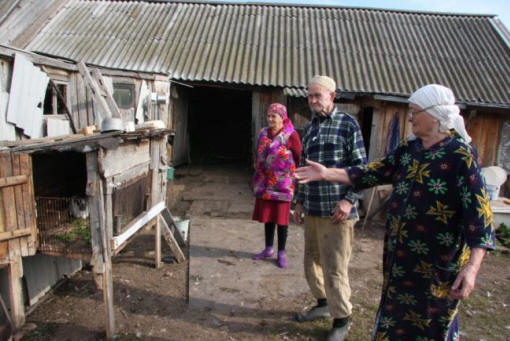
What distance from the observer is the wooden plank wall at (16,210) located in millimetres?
3037

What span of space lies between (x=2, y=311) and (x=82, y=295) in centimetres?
95

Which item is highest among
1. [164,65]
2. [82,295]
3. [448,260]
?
[164,65]

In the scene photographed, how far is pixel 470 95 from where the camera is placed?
1000cm

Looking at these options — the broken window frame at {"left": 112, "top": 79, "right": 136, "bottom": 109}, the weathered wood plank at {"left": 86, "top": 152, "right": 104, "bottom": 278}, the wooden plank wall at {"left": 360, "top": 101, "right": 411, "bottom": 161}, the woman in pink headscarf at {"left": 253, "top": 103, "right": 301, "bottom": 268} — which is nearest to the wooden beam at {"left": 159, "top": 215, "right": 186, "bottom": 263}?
the woman in pink headscarf at {"left": 253, "top": 103, "right": 301, "bottom": 268}

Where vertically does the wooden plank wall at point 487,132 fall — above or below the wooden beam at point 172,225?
above

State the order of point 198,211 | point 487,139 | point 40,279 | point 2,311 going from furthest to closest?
point 487,139
point 198,211
point 40,279
point 2,311

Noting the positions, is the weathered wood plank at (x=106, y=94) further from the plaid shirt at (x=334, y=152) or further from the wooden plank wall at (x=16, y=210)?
the plaid shirt at (x=334, y=152)

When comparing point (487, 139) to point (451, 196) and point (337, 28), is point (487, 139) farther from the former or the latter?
point (451, 196)

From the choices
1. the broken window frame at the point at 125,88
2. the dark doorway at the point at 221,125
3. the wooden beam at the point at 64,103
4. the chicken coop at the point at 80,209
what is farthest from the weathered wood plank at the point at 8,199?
the dark doorway at the point at 221,125

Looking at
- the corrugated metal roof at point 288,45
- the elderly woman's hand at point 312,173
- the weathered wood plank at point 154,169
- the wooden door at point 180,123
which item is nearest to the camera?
the elderly woman's hand at point 312,173

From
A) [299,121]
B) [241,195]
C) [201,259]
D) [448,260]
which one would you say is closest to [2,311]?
[201,259]

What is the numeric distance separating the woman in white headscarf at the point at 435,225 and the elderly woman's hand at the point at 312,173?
0.49m

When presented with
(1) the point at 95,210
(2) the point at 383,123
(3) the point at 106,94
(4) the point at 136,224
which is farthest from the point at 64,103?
(2) the point at 383,123

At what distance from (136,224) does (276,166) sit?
175 cm
